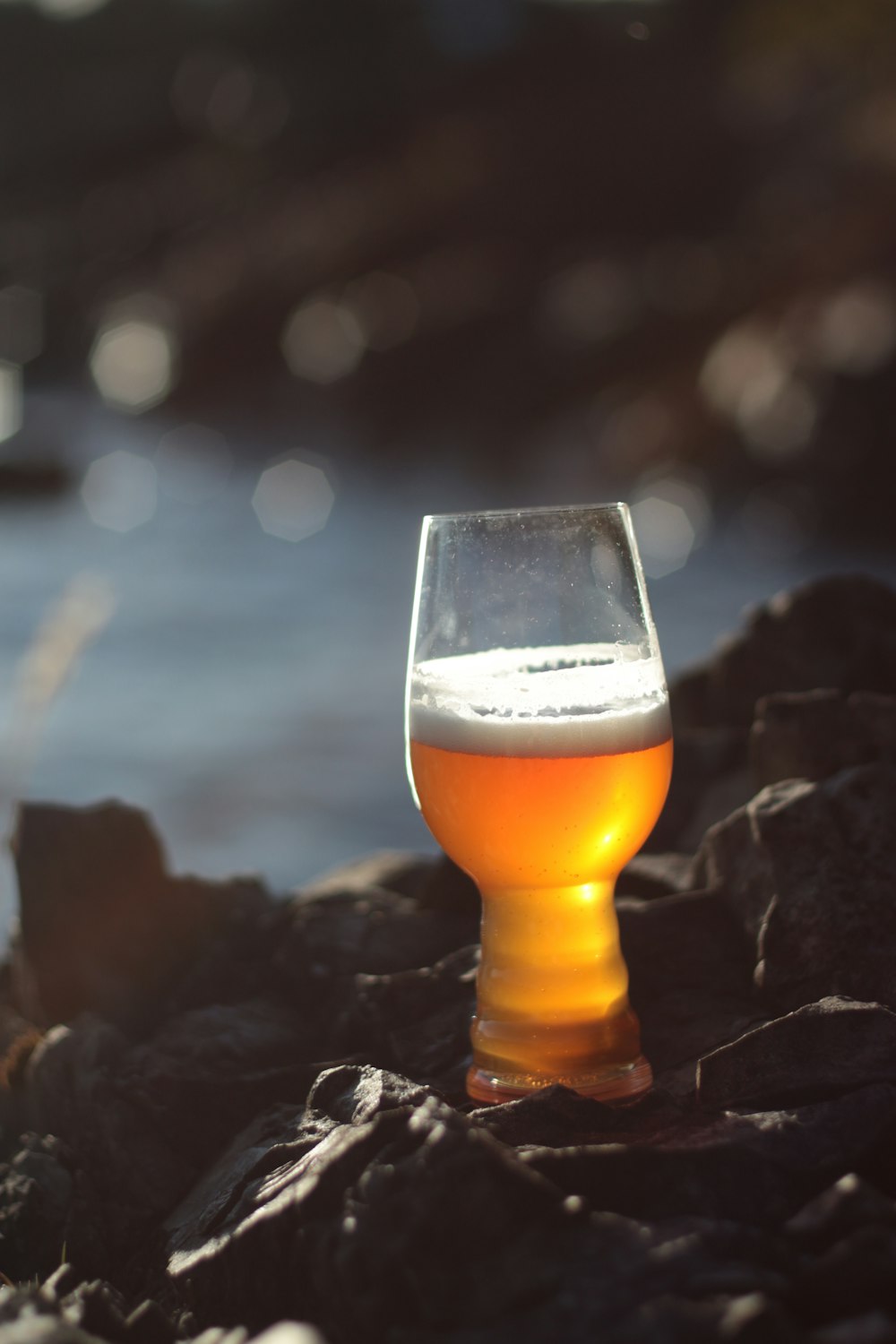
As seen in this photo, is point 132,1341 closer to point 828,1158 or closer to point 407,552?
point 828,1158

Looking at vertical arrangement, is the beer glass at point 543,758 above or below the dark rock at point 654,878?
above

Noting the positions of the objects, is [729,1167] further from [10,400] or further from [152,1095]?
[10,400]

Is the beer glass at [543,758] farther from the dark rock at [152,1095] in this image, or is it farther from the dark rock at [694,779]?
the dark rock at [694,779]

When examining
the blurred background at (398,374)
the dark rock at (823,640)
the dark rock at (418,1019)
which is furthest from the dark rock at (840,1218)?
→ the blurred background at (398,374)

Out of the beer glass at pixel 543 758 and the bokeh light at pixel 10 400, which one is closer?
the beer glass at pixel 543 758

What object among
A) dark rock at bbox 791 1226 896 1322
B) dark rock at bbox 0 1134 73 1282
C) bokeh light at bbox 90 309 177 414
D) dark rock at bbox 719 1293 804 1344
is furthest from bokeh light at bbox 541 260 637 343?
dark rock at bbox 719 1293 804 1344

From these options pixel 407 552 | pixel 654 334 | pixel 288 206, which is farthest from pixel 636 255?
pixel 288 206
